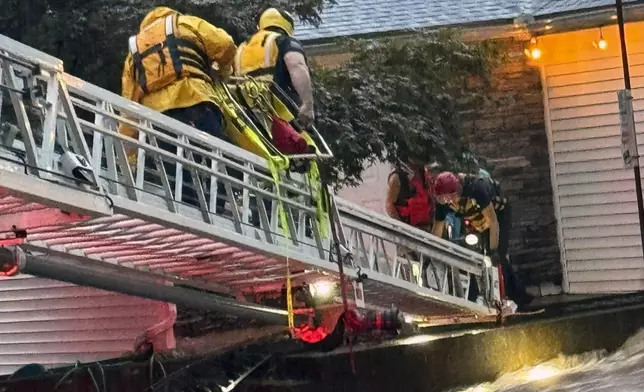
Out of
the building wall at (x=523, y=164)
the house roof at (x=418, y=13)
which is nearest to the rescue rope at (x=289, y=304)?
the house roof at (x=418, y=13)

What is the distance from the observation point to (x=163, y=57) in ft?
19.8

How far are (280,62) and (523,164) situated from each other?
19.7 ft

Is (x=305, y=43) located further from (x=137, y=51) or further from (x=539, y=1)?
(x=137, y=51)

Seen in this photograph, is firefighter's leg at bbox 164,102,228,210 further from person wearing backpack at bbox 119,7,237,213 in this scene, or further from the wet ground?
the wet ground

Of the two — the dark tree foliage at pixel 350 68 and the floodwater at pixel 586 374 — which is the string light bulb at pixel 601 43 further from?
the floodwater at pixel 586 374

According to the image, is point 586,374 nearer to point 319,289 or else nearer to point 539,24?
point 319,289

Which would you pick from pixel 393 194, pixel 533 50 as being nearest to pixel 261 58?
pixel 393 194

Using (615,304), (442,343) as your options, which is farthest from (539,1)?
(442,343)

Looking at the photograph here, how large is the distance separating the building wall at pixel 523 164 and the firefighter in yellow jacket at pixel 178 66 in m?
6.03

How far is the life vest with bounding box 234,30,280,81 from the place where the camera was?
6699 millimetres

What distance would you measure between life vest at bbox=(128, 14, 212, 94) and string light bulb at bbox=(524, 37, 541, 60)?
A: 6.49 meters

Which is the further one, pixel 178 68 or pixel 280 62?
pixel 280 62

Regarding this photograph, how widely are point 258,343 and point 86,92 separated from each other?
2385 millimetres

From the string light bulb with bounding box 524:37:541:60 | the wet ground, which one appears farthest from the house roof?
the wet ground
